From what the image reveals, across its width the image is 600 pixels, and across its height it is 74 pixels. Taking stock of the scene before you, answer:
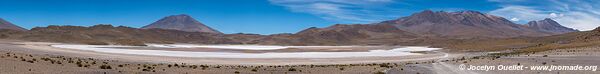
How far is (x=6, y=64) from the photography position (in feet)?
95.0

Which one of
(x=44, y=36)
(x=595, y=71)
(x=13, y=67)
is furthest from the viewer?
(x=44, y=36)

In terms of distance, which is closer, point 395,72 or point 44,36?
point 395,72

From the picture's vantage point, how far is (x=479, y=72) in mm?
28391

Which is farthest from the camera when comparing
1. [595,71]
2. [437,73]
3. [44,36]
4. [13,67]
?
[44,36]

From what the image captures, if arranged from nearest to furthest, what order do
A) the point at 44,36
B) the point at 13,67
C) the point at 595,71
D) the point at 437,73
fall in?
the point at 595,71 → the point at 13,67 → the point at 437,73 → the point at 44,36

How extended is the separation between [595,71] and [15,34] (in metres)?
188

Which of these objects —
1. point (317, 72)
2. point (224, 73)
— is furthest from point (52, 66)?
point (317, 72)

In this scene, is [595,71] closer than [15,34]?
Yes

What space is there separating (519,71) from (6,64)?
22.7 metres

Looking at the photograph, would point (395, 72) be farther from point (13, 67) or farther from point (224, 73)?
point (13, 67)

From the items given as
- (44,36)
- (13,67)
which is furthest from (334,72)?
(44,36)

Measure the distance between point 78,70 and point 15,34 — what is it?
574 feet

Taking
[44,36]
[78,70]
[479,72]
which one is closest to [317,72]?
[479,72]

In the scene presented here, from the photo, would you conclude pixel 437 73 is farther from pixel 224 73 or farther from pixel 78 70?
pixel 78 70
